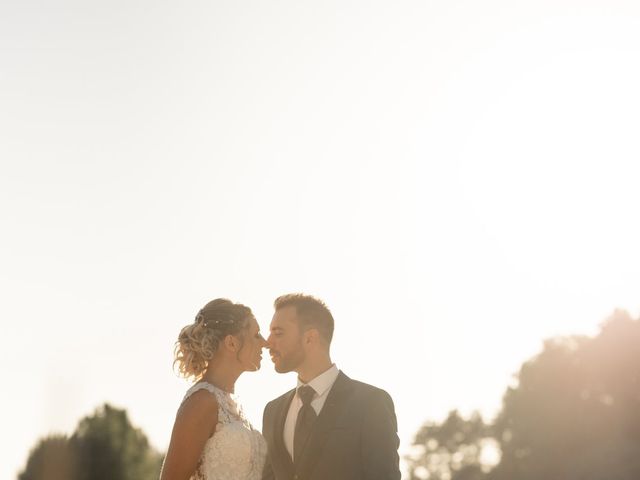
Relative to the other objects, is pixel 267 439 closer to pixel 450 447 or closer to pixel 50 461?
pixel 50 461

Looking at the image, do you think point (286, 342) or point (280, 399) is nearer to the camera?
point (286, 342)

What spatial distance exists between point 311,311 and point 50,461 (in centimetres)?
5761

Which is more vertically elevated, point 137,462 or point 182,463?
point 137,462

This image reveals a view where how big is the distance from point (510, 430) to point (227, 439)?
9561cm

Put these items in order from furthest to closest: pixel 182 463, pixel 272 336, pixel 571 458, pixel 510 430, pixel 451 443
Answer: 1. pixel 451 443
2. pixel 510 430
3. pixel 571 458
4. pixel 272 336
5. pixel 182 463

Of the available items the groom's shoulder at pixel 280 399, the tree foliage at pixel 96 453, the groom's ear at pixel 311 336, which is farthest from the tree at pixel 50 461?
the groom's ear at pixel 311 336

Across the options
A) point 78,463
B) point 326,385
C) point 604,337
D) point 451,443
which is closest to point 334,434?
point 326,385

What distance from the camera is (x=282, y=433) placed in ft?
35.8

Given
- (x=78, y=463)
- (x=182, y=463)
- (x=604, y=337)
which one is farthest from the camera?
(x=604, y=337)

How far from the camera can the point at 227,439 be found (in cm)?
986

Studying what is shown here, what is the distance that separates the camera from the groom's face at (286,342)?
36.3ft

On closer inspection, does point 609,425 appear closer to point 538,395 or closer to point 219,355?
point 538,395

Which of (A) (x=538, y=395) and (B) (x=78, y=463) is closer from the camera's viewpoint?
(B) (x=78, y=463)

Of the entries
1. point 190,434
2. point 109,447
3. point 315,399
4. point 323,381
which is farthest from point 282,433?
point 109,447
